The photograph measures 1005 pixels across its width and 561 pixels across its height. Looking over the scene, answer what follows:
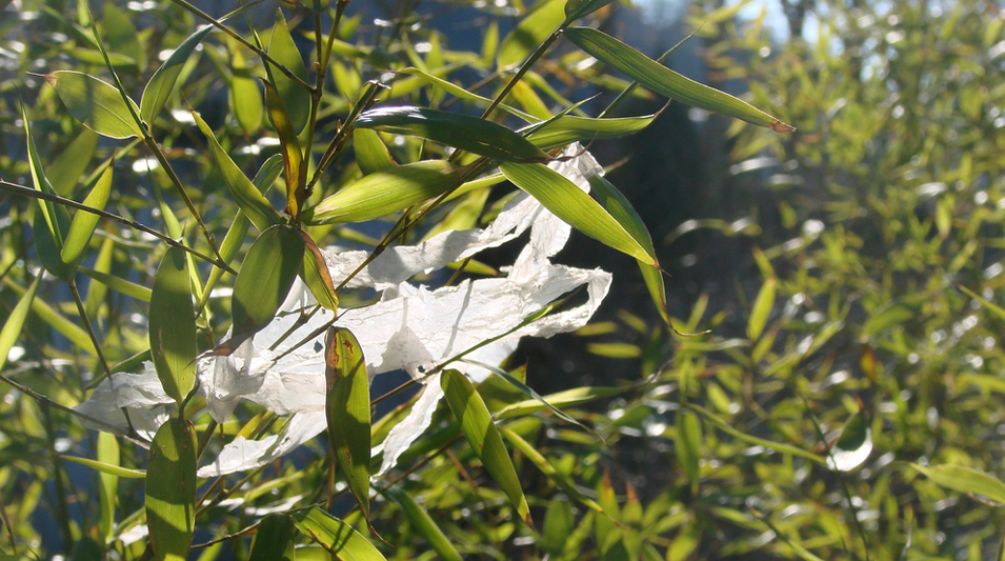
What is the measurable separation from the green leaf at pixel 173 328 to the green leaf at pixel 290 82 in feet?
0.21

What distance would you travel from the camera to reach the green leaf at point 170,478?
1.14 ft

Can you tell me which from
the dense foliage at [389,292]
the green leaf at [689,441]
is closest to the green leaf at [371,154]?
the dense foliage at [389,292]

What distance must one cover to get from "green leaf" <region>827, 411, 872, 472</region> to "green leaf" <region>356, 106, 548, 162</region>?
275 mm

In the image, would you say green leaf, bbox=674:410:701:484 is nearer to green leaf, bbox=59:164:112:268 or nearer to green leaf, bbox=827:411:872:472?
green leaf, bbox=827:411:872:472

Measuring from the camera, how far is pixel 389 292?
383mm

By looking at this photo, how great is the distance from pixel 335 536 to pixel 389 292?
9cm

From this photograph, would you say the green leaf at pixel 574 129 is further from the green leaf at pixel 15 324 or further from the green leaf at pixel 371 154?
the green leaf at pixel 15 324

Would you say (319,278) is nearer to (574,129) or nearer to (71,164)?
(574,129)

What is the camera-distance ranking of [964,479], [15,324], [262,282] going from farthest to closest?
[964,479] < [15,324] < [262,282]

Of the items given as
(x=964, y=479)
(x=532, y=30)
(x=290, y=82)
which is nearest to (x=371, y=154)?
(x=290, y=82)

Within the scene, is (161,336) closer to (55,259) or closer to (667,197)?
(55,259)

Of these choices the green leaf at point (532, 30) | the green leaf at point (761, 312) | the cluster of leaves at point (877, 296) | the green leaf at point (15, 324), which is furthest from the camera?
the cluster of leaves at point (877, 296)

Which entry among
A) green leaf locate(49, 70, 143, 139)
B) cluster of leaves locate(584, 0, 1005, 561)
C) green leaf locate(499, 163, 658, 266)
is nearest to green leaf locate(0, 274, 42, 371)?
green leaf locate(49, 70, 143, 139)

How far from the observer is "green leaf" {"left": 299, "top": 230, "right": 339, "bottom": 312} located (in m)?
0.32
